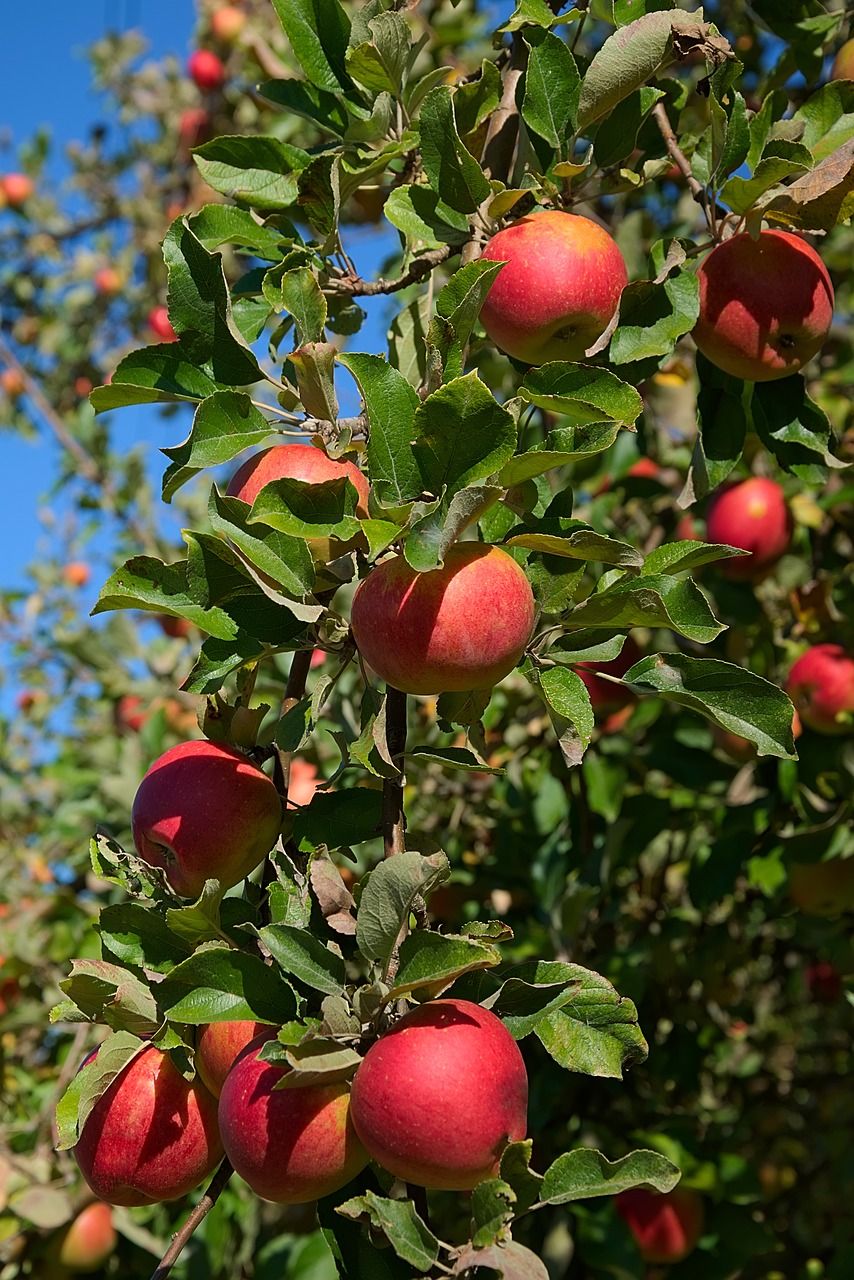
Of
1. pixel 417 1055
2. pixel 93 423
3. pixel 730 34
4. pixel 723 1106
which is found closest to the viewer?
pixel 417 1055

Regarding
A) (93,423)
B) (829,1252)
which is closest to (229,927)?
(829,1252)

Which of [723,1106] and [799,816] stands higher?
[799,816]

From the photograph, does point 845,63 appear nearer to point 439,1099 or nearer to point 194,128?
point 439,1099

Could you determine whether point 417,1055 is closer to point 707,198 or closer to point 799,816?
point 707,198

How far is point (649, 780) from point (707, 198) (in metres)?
1.65

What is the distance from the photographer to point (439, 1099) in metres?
0.82

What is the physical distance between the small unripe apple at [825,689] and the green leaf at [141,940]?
127cm

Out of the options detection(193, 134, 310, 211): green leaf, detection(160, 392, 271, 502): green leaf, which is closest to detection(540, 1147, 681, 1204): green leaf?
detection(160, 392, 271, 502): green leaf

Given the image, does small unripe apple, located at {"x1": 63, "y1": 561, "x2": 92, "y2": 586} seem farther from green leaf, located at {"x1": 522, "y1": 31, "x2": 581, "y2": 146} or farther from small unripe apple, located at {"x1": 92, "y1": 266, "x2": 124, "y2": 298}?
green leaf, located at {"x1": 522, "y1": 31, "x2": 581, "y2": 146}

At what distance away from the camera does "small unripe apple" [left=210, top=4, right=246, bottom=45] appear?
413cm

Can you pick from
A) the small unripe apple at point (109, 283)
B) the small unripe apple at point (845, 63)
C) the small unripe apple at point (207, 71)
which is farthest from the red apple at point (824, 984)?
the small unripe apple at point (109, 283)

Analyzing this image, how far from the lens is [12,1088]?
2.41 m

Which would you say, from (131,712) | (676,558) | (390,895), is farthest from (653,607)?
(131,712)

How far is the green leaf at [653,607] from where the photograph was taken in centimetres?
96
